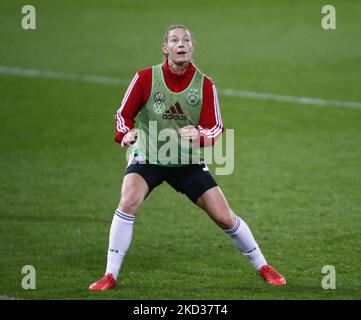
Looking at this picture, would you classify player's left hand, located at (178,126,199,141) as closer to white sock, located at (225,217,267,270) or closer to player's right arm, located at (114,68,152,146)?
player's right arm, located at (114,68,152,146)

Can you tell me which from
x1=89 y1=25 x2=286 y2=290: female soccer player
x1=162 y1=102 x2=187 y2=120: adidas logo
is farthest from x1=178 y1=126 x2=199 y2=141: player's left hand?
x1=162 y1=102 x2=187 y2=120: adidas logo

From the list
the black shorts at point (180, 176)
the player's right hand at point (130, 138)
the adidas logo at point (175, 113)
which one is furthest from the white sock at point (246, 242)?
the player's right hand at point (130, 138)

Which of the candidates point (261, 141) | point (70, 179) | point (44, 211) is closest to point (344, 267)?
point (44, 211)

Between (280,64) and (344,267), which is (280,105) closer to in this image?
(280,64)

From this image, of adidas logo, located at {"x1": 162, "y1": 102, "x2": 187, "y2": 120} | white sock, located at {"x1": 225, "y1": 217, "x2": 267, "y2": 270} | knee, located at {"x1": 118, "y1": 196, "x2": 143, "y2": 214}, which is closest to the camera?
knee, located at {"x1": 118, "y1": 196, "x2": 143, "y2": 214}

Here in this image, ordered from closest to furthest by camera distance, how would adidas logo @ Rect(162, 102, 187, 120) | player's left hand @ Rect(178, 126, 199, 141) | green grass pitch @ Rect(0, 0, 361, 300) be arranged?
player's left hand @ Rect(178, 126, 199, 141) < adidas logo @ Rect(162, 102, 187, 120) < green grass pitch @ Rect(0, 0, 361, 300)

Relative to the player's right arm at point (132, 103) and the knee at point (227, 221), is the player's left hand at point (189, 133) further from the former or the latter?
the knee at point (227, 221)

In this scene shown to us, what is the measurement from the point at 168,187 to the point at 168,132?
4.88 metres

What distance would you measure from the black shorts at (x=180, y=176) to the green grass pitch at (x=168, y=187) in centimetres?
93

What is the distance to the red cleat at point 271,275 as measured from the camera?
8.95m

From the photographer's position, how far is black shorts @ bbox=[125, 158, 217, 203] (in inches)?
345

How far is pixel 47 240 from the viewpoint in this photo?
10.8m

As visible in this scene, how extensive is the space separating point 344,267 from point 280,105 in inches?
358

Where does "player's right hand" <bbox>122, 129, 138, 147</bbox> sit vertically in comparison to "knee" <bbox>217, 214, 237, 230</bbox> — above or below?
above
